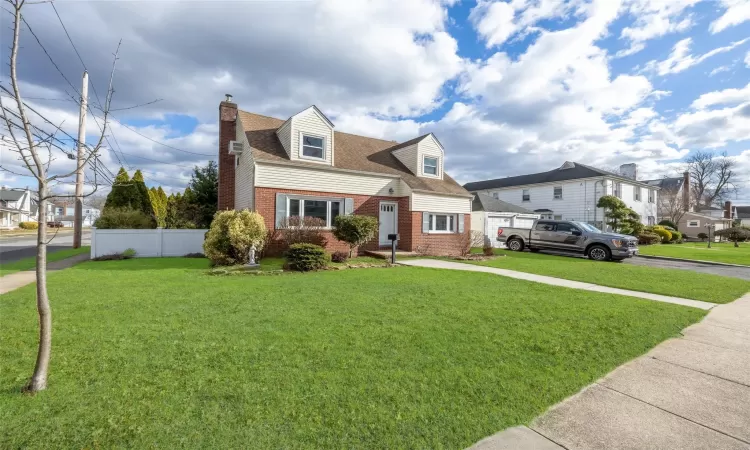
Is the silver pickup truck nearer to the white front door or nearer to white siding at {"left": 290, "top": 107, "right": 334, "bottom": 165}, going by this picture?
the white front door

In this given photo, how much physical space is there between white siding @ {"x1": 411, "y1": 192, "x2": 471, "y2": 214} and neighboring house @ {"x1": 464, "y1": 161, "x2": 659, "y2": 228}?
15010 millimetres

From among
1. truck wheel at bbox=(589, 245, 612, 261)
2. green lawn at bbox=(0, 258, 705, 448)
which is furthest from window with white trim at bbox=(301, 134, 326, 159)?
truck wheel at bbox=(589, 245, 612, 261)

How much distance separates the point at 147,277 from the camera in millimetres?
8445

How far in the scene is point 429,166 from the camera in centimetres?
1827

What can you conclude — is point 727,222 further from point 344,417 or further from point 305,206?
point 344,417

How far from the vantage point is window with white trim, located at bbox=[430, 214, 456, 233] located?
53.7ft

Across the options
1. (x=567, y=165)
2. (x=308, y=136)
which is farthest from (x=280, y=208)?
(x=567, y=165)

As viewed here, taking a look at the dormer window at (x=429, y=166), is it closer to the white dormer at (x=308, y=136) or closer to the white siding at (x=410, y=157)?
the white siding at (x=410, y=157)

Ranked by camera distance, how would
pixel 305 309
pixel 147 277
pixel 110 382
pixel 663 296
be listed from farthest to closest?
pixel 147 277 → pixel 663 296 → pixel 305 309 → pixel 110 382

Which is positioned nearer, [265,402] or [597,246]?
[265,402]

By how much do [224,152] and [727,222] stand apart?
5771 centimetres

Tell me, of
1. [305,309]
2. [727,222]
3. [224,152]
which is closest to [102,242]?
[224,152]

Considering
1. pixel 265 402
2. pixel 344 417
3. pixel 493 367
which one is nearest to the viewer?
pixel 344 417

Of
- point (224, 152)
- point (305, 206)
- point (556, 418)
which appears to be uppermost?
point (224, 152)
